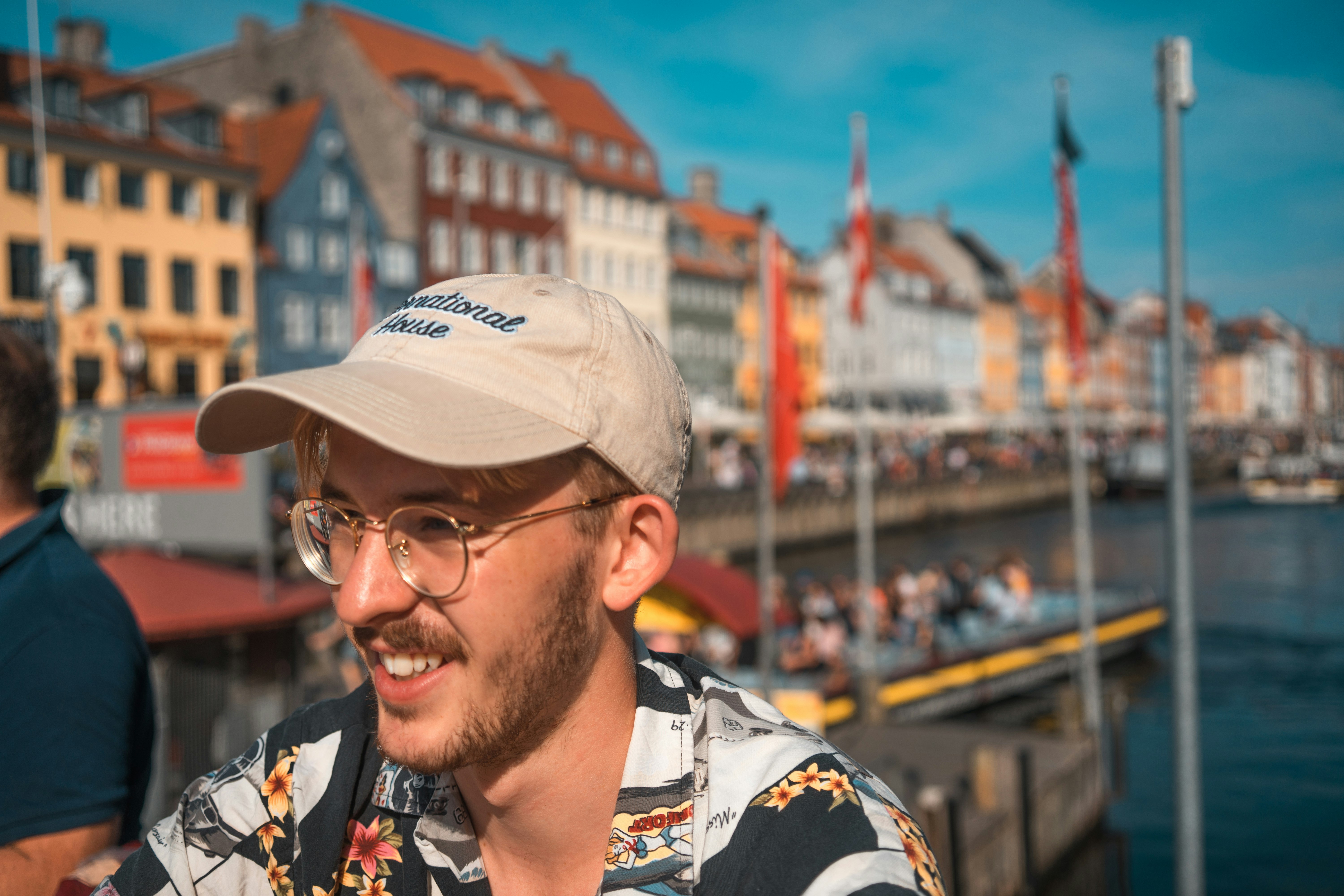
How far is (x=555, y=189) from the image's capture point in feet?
163

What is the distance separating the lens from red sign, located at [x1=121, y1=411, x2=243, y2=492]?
30.7 ft

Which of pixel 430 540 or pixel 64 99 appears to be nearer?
pixel 430 540

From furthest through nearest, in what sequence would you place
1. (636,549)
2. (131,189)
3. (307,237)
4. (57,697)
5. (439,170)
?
(439,170) → (307,237) → (131,189) → (57,697) → (636,549)

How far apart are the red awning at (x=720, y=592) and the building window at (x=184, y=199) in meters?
27.0

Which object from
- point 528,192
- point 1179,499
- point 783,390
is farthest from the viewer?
point 528,192

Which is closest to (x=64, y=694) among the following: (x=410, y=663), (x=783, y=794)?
(x=410, y=663)

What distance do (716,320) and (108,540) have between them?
50.8 metres

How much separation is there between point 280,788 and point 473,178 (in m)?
45.7

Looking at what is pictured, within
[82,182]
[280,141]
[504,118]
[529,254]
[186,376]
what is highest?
[504,118]

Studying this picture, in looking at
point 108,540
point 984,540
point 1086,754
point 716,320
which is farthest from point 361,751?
point 716,320

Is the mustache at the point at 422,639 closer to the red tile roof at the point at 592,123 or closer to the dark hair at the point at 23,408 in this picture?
the dark hair at the point at 23,408

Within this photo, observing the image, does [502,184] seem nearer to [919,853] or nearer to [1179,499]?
[1179,499]

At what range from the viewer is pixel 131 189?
33.7 meters

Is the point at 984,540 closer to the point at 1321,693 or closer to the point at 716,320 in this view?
the point at 716,320
